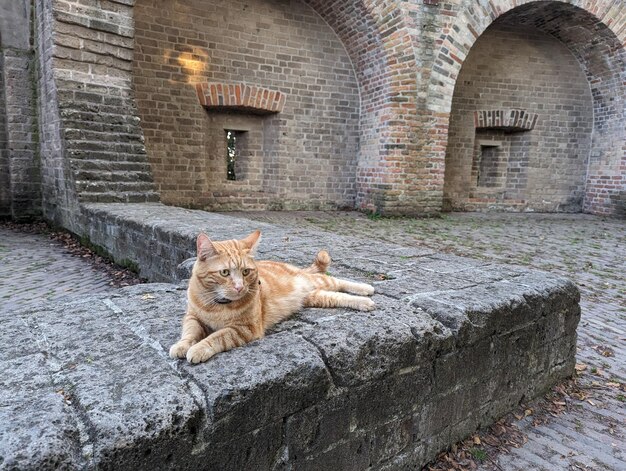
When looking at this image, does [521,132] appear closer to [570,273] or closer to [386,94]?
[386,94]

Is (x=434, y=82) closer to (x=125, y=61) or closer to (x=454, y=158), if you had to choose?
(x=454, y=158)

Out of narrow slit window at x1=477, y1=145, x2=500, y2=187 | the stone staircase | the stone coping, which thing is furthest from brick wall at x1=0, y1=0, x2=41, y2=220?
narrow slit window at x1=477, y1=145, x2=500, y2=187

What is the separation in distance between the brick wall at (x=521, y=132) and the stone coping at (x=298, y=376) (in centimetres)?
1040

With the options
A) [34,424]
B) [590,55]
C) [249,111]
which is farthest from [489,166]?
[34,424]

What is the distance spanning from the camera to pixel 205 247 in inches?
65.6

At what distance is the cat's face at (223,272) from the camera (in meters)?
1.65

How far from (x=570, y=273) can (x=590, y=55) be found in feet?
32.5

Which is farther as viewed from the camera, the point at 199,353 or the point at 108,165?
the point at 108,165

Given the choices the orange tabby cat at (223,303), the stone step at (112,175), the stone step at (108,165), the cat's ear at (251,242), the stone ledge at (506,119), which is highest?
the stone ledge at (506,119)

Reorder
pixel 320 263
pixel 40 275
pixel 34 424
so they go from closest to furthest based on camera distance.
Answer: pixel 34 424 → pixel 320 263 → pixel 40 275

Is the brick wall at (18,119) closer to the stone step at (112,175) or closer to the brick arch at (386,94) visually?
the stone step at (112,175)

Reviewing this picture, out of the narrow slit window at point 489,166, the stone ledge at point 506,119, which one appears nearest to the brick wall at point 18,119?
the stone ledge at point 506,119

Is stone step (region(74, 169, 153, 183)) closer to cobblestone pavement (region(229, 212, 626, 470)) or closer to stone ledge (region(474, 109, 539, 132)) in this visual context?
cobblestone pavement (region(229, 212, 626, 470))

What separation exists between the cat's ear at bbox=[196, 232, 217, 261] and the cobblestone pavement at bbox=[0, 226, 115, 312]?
3247mm
